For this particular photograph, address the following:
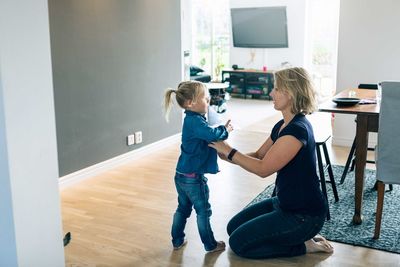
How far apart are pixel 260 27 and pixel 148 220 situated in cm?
717

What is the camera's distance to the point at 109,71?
15.1 feet

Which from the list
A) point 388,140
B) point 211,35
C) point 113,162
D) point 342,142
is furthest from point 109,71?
point 211,35

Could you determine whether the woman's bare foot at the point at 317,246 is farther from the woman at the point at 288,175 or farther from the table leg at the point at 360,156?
the table leg at the point at 360,156

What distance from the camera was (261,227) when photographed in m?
2.72

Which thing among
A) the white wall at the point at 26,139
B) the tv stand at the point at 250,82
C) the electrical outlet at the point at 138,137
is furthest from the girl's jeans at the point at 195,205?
the tv stand at the point at 250,82

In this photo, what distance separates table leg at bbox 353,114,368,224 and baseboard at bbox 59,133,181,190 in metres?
2.37

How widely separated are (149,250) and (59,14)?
2128mm

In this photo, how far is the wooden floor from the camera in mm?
2795

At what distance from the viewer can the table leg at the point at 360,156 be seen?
3180 mm

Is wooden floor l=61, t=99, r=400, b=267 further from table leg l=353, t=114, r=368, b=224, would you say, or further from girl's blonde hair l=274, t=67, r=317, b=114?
girl's blonde hair l=274, t=67, r=317, b=114

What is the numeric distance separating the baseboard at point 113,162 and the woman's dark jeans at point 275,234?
1.89 m

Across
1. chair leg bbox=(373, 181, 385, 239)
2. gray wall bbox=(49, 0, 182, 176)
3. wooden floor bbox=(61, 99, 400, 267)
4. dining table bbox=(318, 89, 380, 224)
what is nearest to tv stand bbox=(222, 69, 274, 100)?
gray wall bbox=(49, 0, 182, 176)

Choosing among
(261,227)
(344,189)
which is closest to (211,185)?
(344,189)

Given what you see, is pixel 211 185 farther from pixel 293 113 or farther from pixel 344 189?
pixel 293 113
